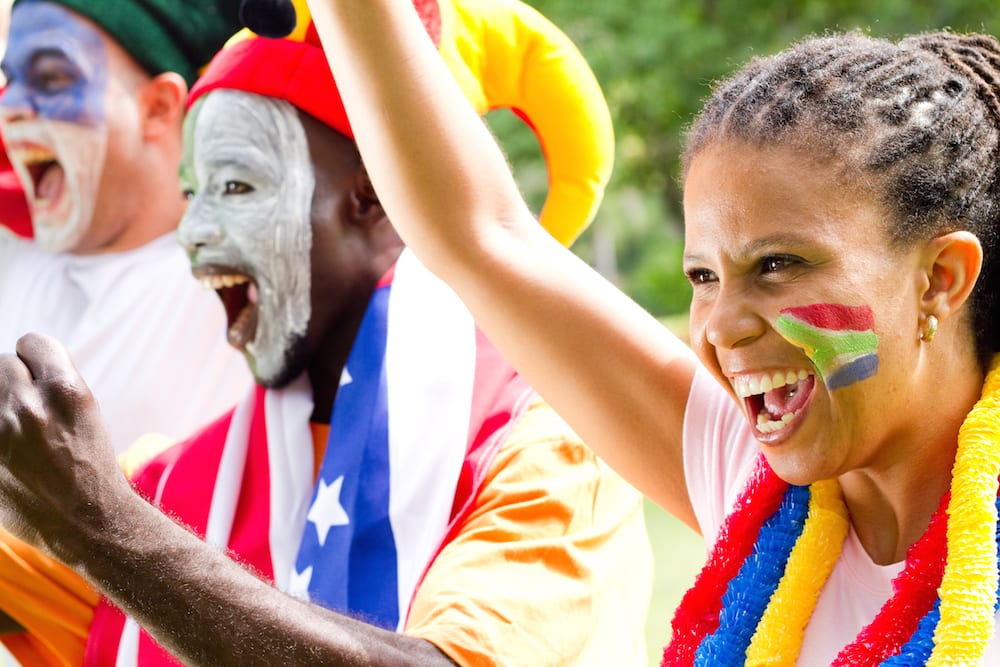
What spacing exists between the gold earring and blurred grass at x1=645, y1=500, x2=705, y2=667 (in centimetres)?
362

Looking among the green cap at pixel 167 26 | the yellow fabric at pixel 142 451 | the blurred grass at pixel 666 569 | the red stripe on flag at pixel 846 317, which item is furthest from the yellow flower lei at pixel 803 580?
the blurred grass at pixel 666 569

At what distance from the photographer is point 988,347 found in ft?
4.87

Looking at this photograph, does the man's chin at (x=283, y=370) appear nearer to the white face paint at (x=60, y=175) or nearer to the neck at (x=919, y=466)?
the white face paint at (x=60, y=175)

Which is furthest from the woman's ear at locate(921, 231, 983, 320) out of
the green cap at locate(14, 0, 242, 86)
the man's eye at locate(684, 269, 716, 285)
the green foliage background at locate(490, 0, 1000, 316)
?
the green foliage background at locate(490, 0, 1000, 316)

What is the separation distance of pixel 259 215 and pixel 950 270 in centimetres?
132

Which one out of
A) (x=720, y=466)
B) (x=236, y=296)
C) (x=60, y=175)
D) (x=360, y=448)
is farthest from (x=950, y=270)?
(x=60, y=175)

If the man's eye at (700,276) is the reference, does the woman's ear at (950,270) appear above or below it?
above

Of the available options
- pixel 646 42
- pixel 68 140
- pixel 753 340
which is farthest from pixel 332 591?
pixel 646 42

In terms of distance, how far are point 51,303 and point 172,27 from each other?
68cm

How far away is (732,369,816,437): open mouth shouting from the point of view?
4.70ft

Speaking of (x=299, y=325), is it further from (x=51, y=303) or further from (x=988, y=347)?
(x=988, y=347)

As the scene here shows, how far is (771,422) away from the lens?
1.45 metres

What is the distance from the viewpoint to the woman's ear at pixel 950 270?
1396 millimetres

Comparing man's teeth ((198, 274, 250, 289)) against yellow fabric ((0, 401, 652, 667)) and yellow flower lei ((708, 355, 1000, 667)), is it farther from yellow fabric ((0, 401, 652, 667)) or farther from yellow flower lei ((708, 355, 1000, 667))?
yellow flower lei ((708, 355, 1000, 667))
